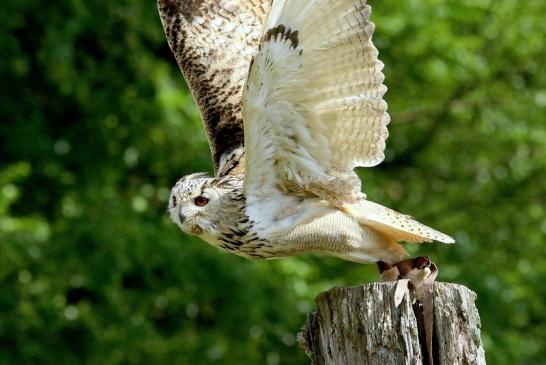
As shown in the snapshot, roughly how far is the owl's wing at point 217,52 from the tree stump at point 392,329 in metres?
1.60

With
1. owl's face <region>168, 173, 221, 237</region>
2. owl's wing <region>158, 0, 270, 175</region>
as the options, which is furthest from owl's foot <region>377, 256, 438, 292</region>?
owl's wing <region>158, 0, 270, 175</region>

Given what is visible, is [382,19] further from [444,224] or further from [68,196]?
[68,196]

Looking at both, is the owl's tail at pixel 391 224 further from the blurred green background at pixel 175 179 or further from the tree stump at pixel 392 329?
the blurred green background at pixel 175 179

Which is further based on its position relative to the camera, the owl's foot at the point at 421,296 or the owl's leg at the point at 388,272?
the owl's leg at the point at 388,272

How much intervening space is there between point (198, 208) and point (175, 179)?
5530 mm

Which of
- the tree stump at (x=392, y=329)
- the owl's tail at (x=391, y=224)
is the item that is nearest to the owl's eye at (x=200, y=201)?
the owl's tail at (x=391, y=224)

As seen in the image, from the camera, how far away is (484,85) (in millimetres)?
11414

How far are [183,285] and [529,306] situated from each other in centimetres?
308

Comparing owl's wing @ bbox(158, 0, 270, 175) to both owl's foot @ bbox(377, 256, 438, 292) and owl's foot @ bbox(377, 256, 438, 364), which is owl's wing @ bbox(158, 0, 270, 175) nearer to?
owl's foot @ bbox(377, 256, 438, 292)

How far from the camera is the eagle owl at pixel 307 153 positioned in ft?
14.4

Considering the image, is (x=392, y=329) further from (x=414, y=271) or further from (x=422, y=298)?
(x=414, y=271)

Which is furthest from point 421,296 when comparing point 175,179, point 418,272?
point 175,179

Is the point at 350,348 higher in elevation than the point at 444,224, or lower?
lower

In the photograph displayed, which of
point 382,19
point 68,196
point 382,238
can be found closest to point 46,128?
point 68,196
